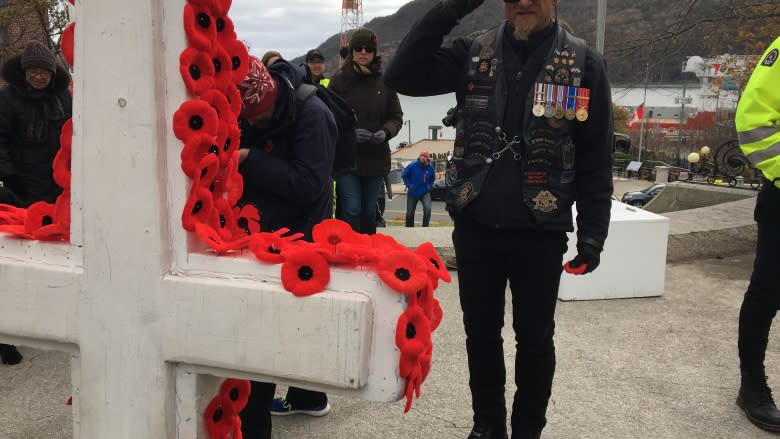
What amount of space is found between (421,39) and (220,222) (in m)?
1.02

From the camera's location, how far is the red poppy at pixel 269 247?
1213mm

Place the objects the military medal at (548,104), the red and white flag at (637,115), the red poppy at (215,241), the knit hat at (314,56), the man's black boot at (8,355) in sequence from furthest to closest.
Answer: the red and white flag at (637,115) → the knit hat at (314,56) → the man's black boot at (8,355) → the military medal at (548,104) → the red poppy at (215,241)

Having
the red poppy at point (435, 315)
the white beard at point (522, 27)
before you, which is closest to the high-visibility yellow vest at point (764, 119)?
the white beard at point (522, 27)

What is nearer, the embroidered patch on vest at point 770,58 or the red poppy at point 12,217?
the red poppy at point 12,217

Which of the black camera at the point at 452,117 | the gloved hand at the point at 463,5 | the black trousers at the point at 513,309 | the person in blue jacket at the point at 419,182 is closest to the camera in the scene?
the gloved hand at the point at 463,5

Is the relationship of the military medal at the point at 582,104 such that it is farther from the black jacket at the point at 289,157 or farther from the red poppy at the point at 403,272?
the red poppy at the point at 403,272

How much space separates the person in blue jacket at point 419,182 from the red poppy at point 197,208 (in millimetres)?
8059

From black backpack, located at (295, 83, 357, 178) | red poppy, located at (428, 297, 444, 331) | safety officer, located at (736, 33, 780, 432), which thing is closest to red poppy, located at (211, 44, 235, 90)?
red poppy, located at (428, 297, 444, 331)

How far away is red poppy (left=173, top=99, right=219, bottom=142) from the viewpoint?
1.20 metres

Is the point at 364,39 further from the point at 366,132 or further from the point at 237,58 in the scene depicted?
the point at 237,58

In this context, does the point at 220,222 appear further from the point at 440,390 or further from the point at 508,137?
the point at 440,390

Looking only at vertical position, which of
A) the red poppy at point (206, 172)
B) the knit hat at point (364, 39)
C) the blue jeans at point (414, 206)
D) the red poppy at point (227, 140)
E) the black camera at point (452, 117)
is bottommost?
the blue jeans at point (414, 206)

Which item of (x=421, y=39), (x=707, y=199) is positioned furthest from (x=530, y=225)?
(x=707, y=199)

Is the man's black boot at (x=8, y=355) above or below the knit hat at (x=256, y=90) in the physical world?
below
